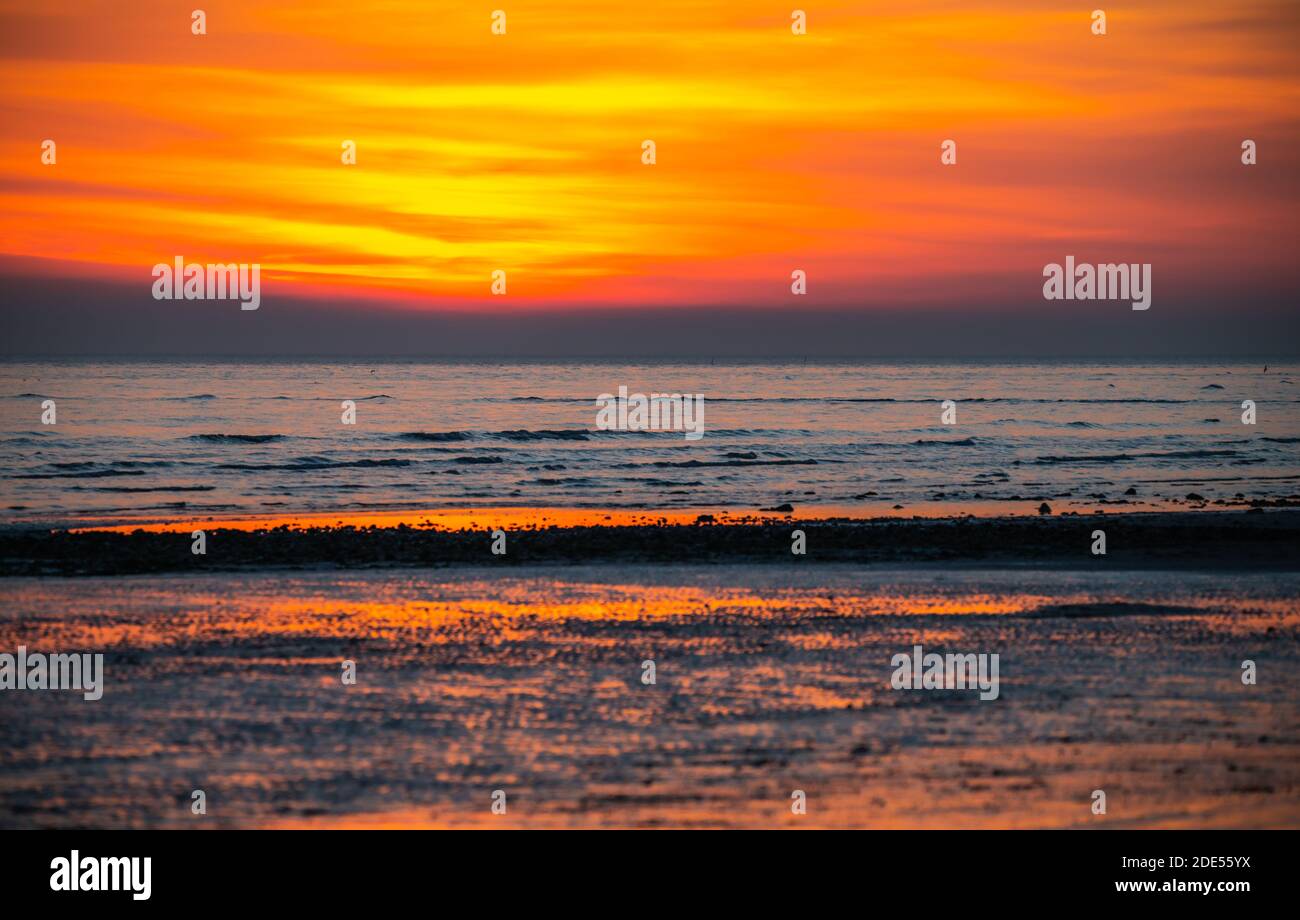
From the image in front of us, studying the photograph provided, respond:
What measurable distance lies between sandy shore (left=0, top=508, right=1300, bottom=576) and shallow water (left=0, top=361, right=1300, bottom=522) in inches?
217

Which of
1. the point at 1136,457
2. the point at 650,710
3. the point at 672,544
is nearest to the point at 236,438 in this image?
the point at 1136,457

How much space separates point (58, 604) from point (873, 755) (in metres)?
13.1

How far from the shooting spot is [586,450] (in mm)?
60062

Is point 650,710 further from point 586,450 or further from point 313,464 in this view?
point 586,450

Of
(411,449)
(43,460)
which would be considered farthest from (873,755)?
(411,449)

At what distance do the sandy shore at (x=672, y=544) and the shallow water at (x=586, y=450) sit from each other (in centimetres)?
551

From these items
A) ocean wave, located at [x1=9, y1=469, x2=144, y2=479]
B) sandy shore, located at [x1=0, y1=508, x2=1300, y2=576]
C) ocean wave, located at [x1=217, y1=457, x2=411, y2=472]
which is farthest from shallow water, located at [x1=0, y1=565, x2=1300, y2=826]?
ocean wave, located at [x1=217, y1=457, x2=411, y2=472]

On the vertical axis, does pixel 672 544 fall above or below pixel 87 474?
below

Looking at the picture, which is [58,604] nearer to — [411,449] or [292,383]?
[411,449]

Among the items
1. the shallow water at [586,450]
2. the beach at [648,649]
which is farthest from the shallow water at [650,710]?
the shallow water at [586,450]

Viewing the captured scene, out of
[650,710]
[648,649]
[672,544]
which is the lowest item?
[650,710]

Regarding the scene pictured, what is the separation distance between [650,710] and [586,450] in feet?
154

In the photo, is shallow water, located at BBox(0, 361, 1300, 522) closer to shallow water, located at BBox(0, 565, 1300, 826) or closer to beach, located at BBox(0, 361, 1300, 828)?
beach, located at BBox(0, 361, 1300, 828)

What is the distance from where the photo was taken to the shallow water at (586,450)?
3997 cm
